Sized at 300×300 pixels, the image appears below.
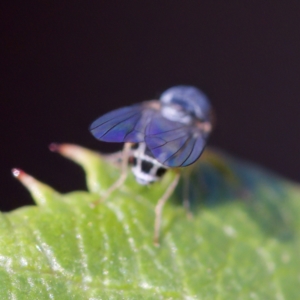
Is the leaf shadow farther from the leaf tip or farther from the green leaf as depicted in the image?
the leaf tip

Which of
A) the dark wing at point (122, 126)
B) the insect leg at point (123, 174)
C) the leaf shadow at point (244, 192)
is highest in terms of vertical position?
the dark wing at point (122, 126)

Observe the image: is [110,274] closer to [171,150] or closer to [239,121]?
[171,150]

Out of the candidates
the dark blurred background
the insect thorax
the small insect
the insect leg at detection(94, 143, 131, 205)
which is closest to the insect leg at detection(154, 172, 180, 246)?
the small insect

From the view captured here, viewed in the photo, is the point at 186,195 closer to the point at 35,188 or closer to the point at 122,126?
the point at 122,126

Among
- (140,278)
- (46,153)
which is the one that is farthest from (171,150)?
(46,153)

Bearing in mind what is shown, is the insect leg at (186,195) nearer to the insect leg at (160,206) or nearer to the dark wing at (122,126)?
the insect leg at (160,206)

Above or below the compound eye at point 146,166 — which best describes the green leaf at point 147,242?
below

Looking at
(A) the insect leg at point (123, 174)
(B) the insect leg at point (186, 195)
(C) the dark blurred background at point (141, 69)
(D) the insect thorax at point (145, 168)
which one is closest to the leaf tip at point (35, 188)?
(A) the insect leg at point (123, 174)
